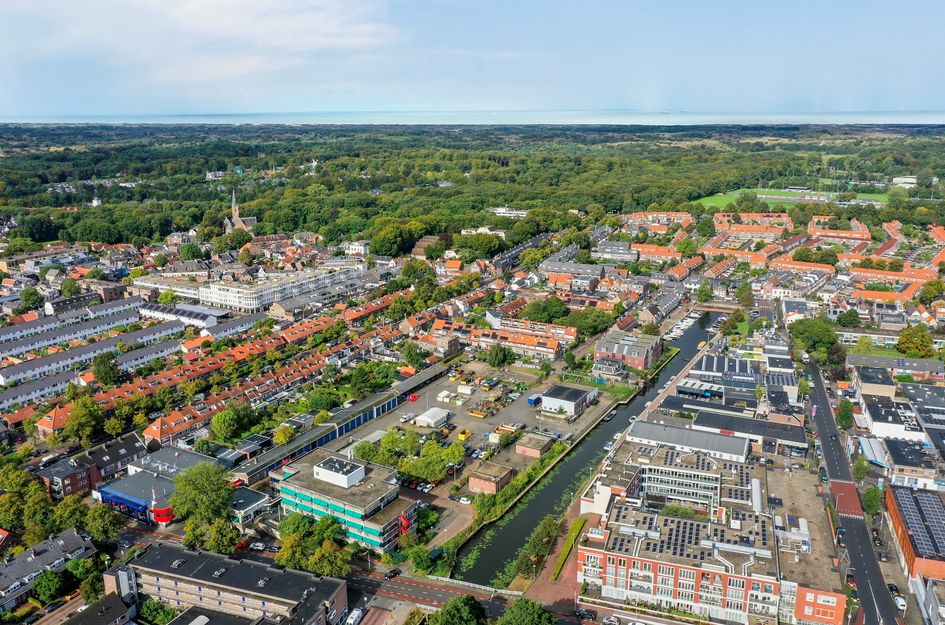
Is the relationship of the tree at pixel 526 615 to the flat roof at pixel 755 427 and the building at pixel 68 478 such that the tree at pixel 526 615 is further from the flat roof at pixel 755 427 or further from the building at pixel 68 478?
the building at pixel 68 478

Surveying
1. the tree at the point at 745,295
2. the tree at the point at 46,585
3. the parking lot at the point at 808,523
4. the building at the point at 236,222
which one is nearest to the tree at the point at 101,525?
the tree at the point at 46,585

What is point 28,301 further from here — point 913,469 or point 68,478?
point 913,469

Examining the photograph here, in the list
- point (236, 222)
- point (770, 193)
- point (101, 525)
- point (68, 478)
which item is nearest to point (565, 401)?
point (101, 525)

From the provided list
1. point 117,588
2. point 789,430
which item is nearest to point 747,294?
point 789,430

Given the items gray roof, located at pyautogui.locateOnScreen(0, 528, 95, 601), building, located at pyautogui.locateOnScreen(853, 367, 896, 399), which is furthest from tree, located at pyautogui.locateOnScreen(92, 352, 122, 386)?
building, located at pyautogui.locateOnScreen(853, 367, 896, 399)

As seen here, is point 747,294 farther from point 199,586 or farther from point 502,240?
point 199,586

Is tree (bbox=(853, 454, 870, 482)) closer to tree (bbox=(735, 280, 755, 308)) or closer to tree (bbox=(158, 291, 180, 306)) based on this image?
tree (bbox=(735, 280, 755, 308))
